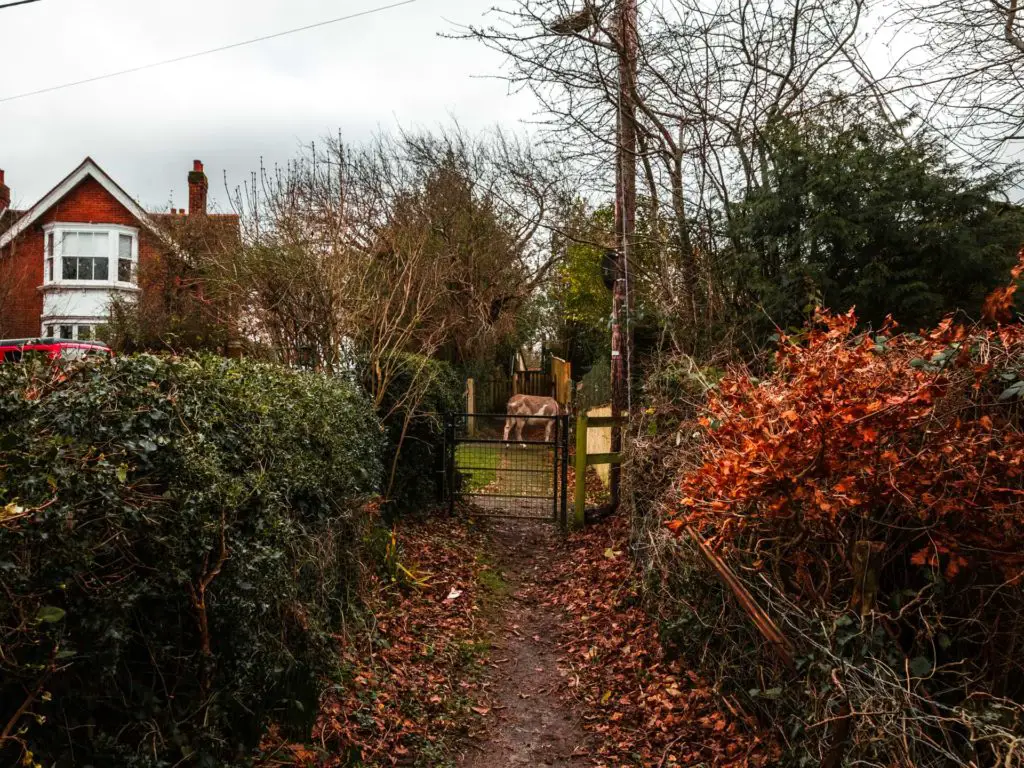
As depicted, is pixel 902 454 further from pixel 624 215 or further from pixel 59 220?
pixel 59 220

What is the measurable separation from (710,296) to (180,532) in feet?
22.2

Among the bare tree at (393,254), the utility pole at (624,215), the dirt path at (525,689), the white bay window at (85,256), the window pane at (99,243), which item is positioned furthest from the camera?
the window pane at (99,243)

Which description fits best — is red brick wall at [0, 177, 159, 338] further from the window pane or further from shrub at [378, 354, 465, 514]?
shrub at [378, 354, 465, 514]

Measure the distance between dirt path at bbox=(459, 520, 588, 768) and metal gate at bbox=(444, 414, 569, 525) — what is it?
5.48 feet

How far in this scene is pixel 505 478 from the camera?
13.2 metres

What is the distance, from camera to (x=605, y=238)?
12992 millimetres

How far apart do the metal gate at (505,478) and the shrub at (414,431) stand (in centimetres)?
22

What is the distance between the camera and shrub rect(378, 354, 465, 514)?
9.89 metres

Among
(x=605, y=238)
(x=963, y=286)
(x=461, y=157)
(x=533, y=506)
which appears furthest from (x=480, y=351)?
(x=963, y=286)

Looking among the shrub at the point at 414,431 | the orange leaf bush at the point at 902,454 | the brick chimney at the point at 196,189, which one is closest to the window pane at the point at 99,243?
the brick chimney at the point at 196,189

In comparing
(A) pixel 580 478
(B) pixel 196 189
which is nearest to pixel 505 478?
(A) pixel 580 478

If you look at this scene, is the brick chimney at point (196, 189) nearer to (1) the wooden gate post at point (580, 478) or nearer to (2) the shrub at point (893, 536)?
(1) the wooden gate post at point (580, 478)

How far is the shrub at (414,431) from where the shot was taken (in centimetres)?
989

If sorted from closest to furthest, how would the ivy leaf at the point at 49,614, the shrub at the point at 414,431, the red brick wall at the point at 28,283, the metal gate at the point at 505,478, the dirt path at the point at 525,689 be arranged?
the ivy leaf at the point at 49,614 → the dirt path at the point at 525,689 → the shrub at the point at 414,431 → the metal gate at the point at 505,478 → the red brick wall at the point at 28,283
